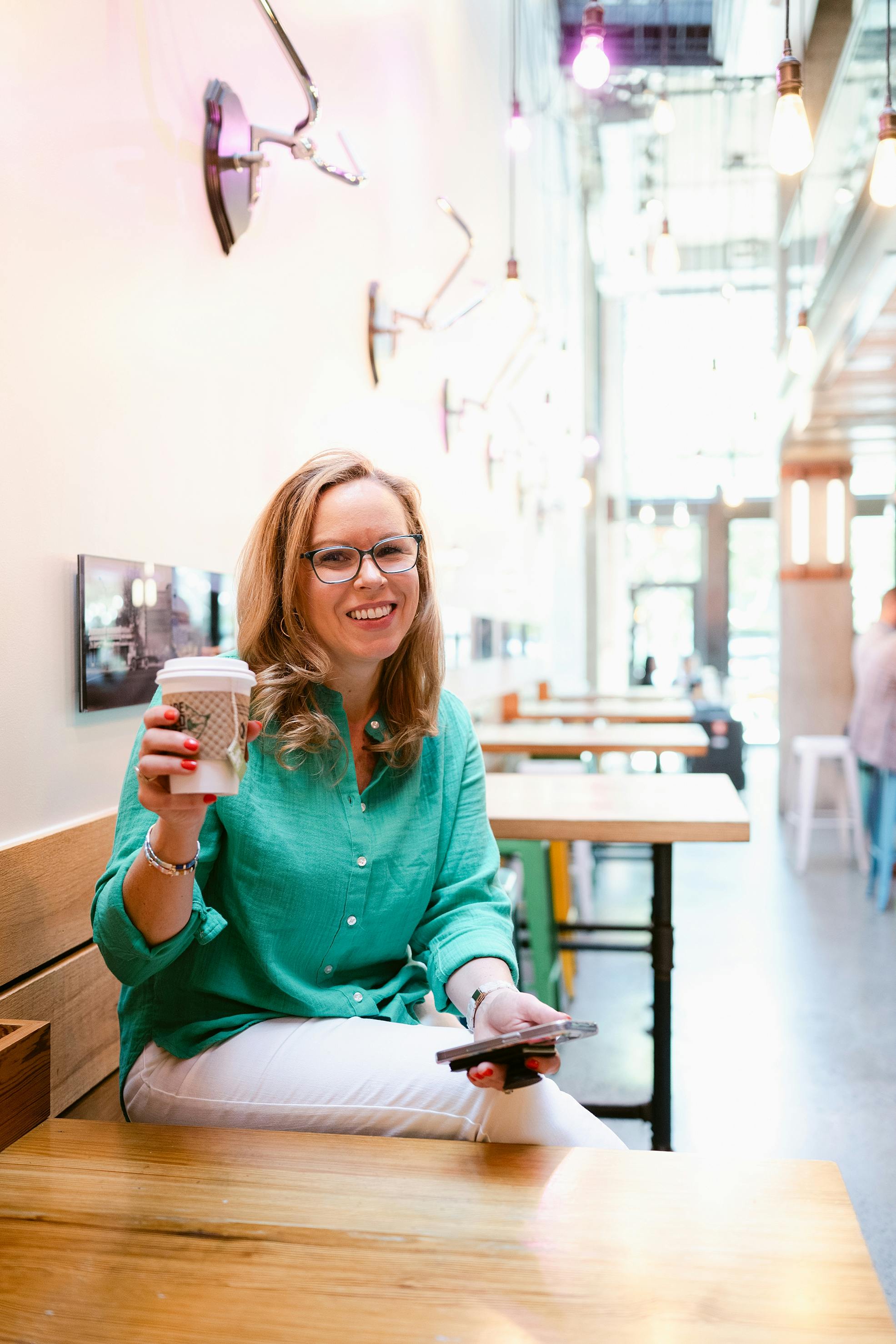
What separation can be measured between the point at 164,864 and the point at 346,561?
1.61ft

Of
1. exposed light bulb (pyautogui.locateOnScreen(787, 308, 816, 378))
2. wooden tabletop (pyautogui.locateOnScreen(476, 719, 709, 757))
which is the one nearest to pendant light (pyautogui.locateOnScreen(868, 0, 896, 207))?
wooden tabletop (pyautogui.locateOnScreen(476, 719, 709, 757))

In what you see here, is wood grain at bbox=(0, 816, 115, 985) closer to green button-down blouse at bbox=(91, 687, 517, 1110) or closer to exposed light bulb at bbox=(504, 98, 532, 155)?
green button-down blouse at bbox=(91, 687, 517, 1110)

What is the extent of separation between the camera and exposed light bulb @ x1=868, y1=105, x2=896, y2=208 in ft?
7.66

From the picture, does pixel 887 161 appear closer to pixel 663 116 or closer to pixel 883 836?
pixel 663 116

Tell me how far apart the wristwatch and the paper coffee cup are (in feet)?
1.42

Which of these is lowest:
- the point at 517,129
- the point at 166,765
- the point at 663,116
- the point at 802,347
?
the point at 166,765

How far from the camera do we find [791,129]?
6.97 ft

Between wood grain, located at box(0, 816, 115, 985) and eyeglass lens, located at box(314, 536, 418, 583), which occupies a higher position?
eyeglass lens, located at box(314, 536, 418, 583)

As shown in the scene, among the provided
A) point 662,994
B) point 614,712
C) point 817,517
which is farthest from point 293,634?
point 817,517

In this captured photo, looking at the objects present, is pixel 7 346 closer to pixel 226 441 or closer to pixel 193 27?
pixel 226 441

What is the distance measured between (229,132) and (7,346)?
2.68 feet

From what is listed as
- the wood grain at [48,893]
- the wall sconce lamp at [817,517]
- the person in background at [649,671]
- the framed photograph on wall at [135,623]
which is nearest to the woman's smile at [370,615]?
the framed photograph on wall at [135,623]

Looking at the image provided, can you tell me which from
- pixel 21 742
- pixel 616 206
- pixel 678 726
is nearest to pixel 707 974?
pixel 678 726

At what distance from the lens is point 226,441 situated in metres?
1.87
